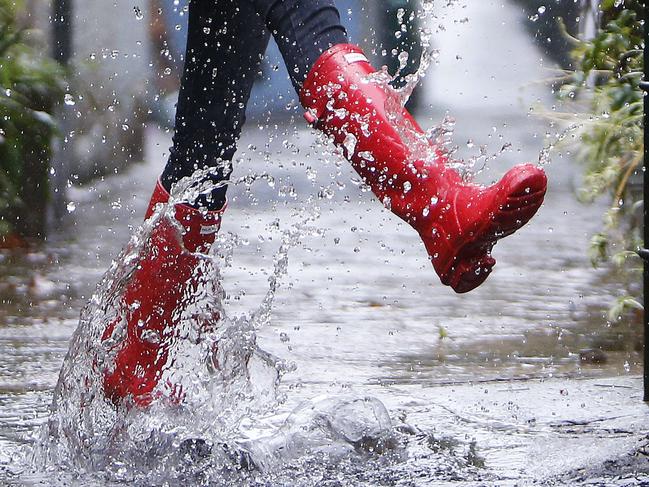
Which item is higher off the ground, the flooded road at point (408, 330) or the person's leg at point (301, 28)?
the person's leg at point (301, 28)

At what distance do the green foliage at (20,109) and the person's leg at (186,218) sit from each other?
2.79m

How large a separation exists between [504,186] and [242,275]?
2686 millimetres

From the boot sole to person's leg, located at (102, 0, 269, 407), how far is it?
598 mm

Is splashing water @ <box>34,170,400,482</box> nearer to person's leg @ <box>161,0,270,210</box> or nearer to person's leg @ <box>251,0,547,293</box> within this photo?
person's leg @ <box>161,0,270,210</box>

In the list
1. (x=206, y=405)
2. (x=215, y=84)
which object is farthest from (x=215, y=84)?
→ (x=206, y=405)

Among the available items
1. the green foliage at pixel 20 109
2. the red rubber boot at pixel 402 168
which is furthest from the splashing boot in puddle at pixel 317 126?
the green foliage at pixel 20 109

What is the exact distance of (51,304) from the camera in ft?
13.5

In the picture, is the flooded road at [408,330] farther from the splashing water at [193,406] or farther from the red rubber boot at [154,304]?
the red rubber boot at [154,304]

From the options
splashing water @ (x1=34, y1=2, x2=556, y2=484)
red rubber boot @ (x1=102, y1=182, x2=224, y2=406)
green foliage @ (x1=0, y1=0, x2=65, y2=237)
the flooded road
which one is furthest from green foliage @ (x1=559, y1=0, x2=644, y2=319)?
green foliage @ (x1=0, y1=0, x2=65, y2=237)

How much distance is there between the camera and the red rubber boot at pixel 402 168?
82.0 inches

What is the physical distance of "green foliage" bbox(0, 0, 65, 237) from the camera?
5293 mm

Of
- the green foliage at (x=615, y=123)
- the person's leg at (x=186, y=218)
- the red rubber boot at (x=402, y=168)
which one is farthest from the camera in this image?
the green foliage at (x=615, y=123)

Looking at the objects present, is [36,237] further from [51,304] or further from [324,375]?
[324,375]

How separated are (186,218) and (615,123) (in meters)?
1.80
